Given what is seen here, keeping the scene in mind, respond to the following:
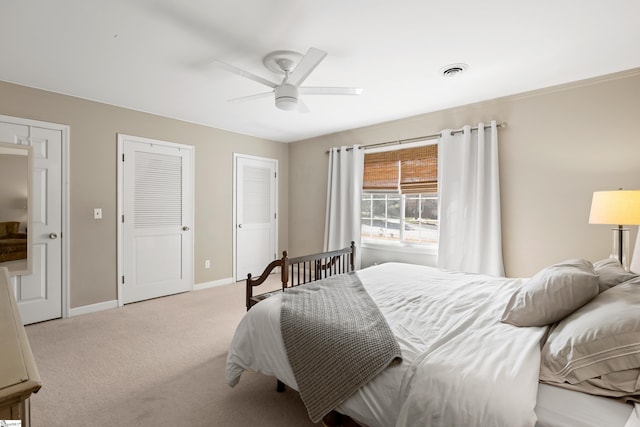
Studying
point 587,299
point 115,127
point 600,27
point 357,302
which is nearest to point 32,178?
point 115,127

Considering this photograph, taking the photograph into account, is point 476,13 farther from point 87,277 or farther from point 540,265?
point 87,277

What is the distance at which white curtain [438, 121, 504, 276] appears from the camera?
3.34 m

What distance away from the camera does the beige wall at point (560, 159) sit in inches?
107

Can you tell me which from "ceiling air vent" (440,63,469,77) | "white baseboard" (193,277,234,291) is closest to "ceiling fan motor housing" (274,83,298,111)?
"ceiling air vent" (440,63,469,77)

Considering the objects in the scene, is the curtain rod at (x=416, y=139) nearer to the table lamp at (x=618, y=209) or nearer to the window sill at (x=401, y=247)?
the table lamp at (x=618, y=209)

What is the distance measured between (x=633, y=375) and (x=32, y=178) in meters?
4.55

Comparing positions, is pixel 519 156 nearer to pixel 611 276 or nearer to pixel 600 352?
pixel 611 276

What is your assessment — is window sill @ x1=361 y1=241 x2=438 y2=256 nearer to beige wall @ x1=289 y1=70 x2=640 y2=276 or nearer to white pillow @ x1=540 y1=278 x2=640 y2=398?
beige wall @ x1=289 y1=70 x2=640 y2=276

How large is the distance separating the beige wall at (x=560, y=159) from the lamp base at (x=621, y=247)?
79 millimetres

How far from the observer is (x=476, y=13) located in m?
1.92

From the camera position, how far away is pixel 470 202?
11.6 feet

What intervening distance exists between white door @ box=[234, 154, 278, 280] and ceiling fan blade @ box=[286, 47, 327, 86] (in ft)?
9.09

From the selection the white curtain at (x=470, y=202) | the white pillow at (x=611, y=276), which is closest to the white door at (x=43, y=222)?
the white curtain at (x=470, y=202)

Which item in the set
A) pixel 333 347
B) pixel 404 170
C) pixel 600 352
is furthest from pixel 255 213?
pixel 600 352
